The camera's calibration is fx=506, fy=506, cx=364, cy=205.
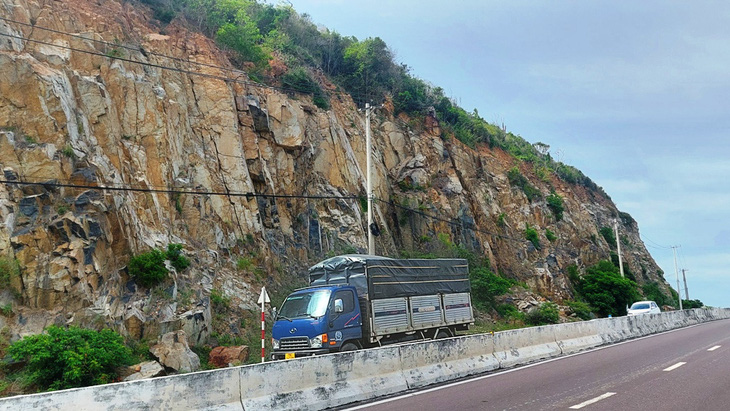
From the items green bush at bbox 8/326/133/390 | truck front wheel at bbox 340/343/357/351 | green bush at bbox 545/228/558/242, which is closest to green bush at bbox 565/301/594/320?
green bush at bbox 545/228/558/242

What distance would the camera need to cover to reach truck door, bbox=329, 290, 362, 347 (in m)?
13.4

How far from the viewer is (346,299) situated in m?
14.2

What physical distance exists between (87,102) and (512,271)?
32.9m

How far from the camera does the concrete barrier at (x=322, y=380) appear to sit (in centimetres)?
824

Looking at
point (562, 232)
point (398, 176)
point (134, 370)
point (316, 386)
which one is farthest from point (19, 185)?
point (562, 232)

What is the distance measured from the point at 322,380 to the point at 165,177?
1496cm

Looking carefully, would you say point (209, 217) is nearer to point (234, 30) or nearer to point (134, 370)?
point (134, 370)

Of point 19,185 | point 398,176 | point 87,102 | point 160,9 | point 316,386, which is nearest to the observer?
point 316,386

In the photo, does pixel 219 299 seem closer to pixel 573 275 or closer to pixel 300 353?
pixel 300 353

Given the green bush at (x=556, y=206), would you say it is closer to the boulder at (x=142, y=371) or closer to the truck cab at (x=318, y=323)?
the truck cab at (x=318, y=323)

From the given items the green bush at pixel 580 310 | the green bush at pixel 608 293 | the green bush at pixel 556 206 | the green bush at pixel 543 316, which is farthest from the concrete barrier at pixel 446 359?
the green bush at pixel 556 206

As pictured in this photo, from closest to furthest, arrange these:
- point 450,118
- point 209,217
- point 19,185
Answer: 1. point 19,185
2. point 209,217
3. point 450,118

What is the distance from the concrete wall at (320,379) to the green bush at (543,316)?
16463 millimetres

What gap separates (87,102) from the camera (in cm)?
1980
